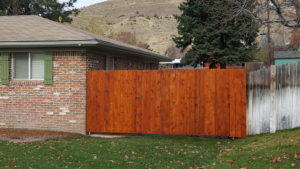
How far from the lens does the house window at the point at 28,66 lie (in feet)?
39.0

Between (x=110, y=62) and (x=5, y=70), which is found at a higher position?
(x=110, y=62)

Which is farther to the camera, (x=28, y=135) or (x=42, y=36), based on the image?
(x=42, y=36)

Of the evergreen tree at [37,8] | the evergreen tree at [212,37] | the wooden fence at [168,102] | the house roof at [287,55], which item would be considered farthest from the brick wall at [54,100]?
the house roof at [287,55]

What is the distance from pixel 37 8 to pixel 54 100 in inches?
848

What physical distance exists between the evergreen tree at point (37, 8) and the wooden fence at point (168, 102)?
21478 mm

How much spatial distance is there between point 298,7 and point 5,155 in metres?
9.35

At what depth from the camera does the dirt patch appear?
10195 millimetres

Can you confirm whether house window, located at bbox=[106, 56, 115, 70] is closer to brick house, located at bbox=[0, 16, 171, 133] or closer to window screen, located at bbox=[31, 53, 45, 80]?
brick house, located at bbox=[0, 16, 171, 133]

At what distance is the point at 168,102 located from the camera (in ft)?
35.3

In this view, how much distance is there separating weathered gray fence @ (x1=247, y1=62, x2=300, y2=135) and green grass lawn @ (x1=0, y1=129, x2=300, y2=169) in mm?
438

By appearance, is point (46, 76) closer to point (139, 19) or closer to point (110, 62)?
point (110, 62)

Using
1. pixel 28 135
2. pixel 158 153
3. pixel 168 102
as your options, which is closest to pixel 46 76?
pixel 28 135

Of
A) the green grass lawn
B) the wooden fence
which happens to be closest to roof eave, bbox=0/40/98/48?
the wooden fence

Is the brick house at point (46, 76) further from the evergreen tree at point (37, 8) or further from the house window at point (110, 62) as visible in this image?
the evergreen tree at point (37, 8)
